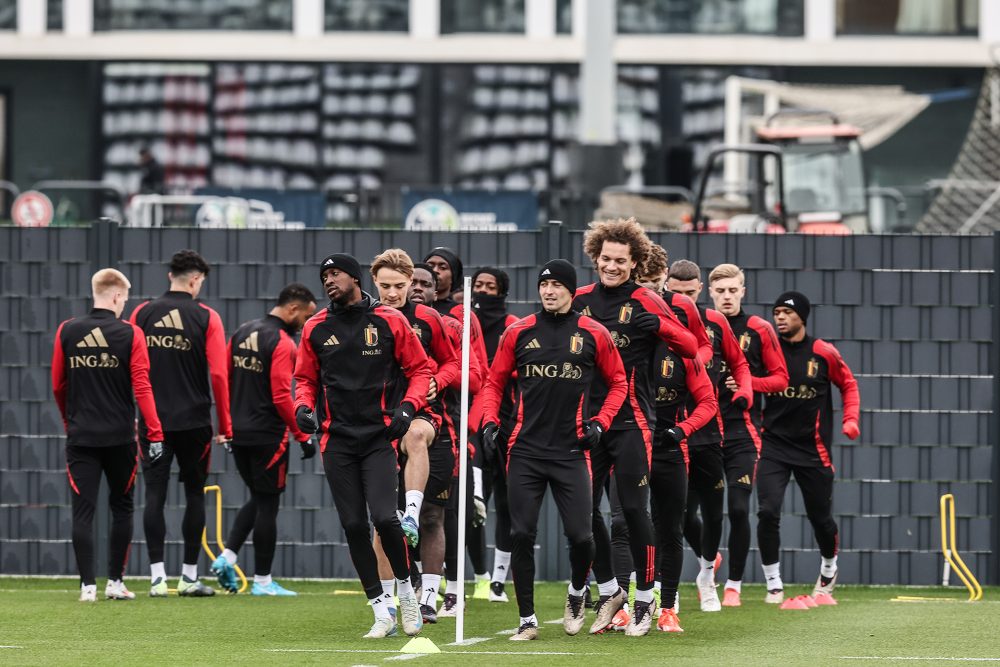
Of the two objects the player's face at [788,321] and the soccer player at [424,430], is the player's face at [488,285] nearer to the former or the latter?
the soccer player at [424,430]

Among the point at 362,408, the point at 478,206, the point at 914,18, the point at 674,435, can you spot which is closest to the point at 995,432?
the point at 674,435

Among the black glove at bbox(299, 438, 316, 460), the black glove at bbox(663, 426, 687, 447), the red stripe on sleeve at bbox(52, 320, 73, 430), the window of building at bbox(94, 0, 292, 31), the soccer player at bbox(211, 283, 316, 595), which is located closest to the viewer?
the black glove at bbox(663, 426, 687, 447)

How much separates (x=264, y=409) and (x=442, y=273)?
1703 mm

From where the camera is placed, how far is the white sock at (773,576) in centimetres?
1242

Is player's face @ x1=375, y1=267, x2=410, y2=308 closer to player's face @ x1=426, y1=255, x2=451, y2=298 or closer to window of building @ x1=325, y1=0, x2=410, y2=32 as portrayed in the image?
player's face @ x1=426, y1=255, x2=451, y2=298

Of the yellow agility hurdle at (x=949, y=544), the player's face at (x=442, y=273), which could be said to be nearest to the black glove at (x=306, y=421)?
the player's face at (x=442, y=273)

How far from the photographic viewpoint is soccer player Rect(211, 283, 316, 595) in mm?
12399

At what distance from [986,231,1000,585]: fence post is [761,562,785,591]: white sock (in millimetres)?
1911

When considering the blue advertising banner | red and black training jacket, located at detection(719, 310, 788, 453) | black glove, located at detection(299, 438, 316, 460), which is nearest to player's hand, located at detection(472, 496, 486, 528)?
black glove, located at detection(299, 438, 316, 460)

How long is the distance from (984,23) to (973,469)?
3273 centimetres

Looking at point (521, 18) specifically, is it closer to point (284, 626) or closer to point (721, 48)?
point (721, 48)

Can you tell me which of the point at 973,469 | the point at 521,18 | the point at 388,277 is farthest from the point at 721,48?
the point at 388,277

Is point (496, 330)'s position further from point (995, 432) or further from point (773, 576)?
point (995, 432)

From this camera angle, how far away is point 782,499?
12.4 m
